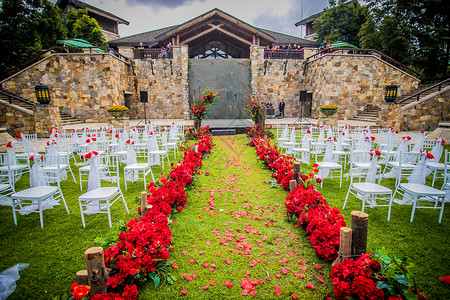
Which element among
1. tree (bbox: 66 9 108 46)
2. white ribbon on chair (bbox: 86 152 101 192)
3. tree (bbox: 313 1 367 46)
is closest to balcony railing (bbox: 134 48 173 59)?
tree (bbox: 66 9 108 46)

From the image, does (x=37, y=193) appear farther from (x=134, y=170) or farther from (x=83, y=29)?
(x=83, y=29)

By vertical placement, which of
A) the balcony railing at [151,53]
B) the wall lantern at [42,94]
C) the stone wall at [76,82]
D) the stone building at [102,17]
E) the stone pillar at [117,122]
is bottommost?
the stone pillar at [117,122]

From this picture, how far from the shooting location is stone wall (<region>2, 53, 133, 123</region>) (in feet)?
49.4

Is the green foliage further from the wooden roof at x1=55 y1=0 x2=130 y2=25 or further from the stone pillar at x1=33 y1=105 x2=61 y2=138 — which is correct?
the wooden roof at x1=55 y1=0 x2=130 y2=25

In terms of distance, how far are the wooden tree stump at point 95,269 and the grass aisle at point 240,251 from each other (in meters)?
0.55

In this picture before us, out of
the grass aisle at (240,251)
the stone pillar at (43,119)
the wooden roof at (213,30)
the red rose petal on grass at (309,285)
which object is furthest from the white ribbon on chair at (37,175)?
the wooden roof at (213,30)

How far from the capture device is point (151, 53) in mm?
19125

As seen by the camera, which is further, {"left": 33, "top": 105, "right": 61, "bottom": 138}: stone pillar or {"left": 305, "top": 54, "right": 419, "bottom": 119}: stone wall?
{"left": 305, "top": 54, "right": 419, "bottom": 119}: stone wall

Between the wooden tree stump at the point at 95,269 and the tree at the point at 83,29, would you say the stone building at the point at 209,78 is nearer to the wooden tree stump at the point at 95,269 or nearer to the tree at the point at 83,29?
the tree at the point at 83,29

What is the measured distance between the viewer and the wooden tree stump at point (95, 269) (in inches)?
74.6

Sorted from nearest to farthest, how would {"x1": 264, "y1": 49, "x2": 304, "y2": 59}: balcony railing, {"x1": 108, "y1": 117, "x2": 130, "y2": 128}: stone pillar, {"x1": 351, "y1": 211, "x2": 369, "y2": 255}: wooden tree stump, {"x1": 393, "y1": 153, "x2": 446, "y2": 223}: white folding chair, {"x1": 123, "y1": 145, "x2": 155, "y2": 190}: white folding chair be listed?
{"x1": 351, "y1": 211, "x2": 369, "y2": 255}: wooden tree stump, {"x1": 393, "y1": 153, "x2": 446, "y2": 223}: white folding chair, {"x1": 123, "y1": 145, "x2": 155, "y2": 190}: white folding chair, {"x1": 108, "y1": 117, "x2": 130, "y2": 128}: stone pillar, {"x1": 264, "y1": 49, "x2": 304, "y2": 59}: balcony railing

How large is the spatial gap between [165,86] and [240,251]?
59.2 feet

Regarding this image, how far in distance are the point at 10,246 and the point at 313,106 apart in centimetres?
1981

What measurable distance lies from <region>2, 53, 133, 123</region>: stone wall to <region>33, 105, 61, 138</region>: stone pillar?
4376 mm
